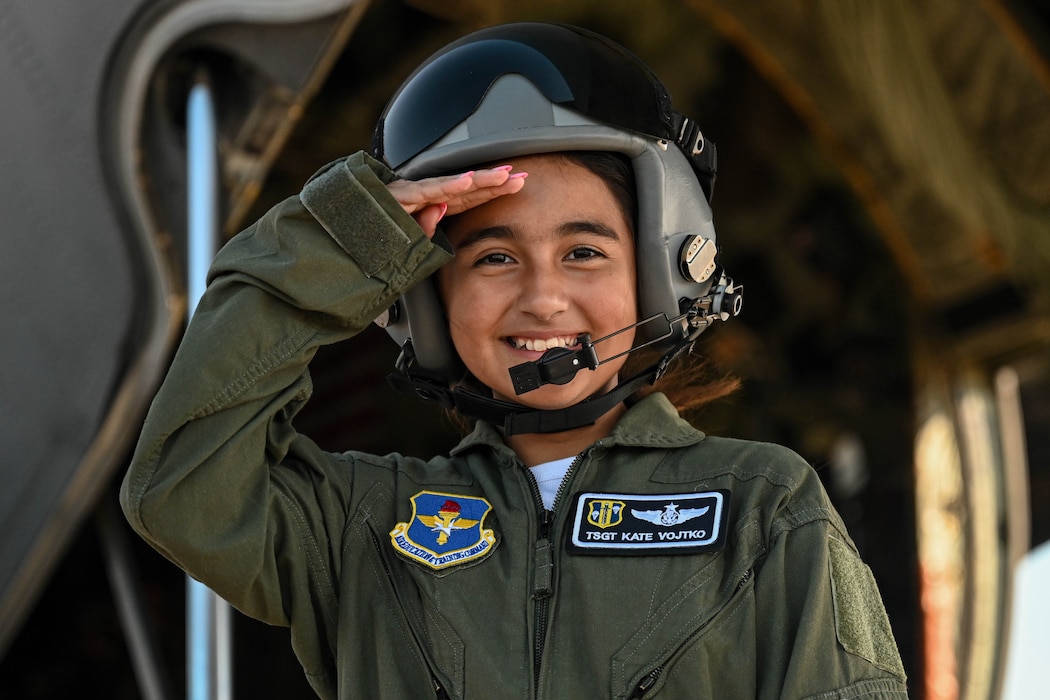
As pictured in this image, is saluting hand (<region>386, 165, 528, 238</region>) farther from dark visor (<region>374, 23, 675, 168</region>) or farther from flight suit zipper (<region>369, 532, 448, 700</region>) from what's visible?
flight suit zipper (<region>369, 532, 448, 700</region>)

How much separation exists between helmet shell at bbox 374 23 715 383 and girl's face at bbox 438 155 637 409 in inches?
1.6

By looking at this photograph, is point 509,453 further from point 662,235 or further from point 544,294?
point 662,235

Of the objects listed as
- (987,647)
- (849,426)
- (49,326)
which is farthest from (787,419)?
(49,326)

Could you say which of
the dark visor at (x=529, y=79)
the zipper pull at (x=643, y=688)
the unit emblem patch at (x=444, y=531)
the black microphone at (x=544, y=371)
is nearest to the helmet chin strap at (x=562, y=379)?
the black microphone at (x=544, y=371)

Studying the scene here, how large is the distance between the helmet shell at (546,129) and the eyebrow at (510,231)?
81mm

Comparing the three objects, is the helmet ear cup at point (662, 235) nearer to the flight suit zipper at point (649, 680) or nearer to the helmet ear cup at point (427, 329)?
the helmet ear cup at point (427, 329)

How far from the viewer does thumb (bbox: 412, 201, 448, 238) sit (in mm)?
1417

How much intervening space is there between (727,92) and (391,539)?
12.6 ft

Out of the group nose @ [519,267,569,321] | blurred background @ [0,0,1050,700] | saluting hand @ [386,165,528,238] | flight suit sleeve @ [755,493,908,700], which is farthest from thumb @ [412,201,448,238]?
blurred background @ [0,0,1050,700]

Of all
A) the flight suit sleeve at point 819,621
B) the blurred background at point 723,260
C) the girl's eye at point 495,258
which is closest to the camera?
the flight suit sleeve at point 819,621

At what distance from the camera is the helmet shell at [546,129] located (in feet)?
4.95

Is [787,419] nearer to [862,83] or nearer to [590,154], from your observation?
[862,83]

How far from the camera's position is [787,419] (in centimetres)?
601

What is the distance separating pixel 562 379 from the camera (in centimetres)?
146
